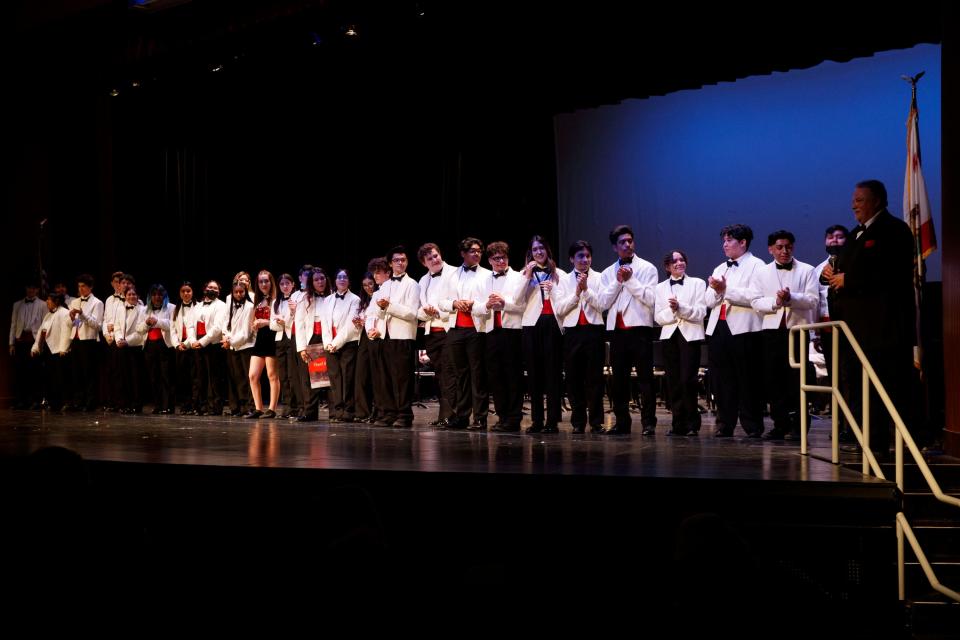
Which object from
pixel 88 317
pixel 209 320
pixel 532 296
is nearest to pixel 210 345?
pixel 209 320

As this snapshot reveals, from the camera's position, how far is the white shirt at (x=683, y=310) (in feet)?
27.8

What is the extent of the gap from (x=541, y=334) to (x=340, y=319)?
9.06 ft

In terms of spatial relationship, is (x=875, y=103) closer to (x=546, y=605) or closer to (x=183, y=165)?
(x=546, y=605)

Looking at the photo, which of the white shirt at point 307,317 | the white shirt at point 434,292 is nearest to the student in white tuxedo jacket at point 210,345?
the white shirt at point 307,317

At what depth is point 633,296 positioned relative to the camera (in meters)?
8.31

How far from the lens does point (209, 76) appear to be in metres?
13.4

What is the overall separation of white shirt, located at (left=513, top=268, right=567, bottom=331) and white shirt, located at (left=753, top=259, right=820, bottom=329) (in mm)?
1884

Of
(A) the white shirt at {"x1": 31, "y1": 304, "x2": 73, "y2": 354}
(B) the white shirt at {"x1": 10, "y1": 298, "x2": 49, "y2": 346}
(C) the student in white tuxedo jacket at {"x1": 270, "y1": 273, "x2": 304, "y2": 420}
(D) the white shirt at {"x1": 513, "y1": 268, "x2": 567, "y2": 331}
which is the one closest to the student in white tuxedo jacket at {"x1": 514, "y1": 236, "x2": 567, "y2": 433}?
(D) the white shirt at {"x1": 513, "y1": 268, "x2": 567, "y2": 331}

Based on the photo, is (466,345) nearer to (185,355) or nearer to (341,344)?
(341,344)

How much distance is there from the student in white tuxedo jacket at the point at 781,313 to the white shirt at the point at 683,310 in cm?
71

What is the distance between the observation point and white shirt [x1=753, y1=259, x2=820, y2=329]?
772 centimetres

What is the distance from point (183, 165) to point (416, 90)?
18.3 ft

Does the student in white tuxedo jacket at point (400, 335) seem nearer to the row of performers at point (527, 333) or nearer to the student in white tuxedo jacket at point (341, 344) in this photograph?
the row of performers at point (527, 333)

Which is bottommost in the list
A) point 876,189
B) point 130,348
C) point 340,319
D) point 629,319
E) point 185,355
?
point 185,355
